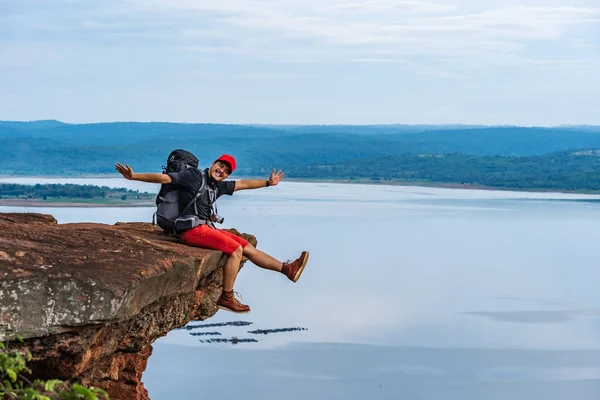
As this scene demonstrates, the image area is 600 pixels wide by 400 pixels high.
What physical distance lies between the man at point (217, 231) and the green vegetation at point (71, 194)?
83829mm

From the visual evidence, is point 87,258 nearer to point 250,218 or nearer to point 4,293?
point 4,293

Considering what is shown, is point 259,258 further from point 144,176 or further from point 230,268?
point 144,176

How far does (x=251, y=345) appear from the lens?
3384 cm

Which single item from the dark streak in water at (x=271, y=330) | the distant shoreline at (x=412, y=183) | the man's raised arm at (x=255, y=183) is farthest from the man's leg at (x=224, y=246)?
the distant shoreline at (x=412, y=183)

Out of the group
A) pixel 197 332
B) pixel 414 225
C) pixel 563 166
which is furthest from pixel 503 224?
pixel 563 166

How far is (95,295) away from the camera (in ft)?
17.6

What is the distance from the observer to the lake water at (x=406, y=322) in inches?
1156

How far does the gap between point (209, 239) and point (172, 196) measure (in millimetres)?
510

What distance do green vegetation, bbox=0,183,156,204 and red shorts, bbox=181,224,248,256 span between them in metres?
84.3

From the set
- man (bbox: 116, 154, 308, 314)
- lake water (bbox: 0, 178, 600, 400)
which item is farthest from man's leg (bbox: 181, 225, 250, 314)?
lake water (bbox: 0, 178, 600, 400)

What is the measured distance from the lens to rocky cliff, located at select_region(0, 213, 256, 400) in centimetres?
528

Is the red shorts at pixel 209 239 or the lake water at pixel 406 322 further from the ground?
the red shorts at pixel 209 239

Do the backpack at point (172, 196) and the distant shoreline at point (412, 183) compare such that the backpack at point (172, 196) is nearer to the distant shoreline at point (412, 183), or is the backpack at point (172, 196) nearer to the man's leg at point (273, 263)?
the man's leg at point (273, 263)

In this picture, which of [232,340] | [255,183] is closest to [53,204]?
[232,340]
